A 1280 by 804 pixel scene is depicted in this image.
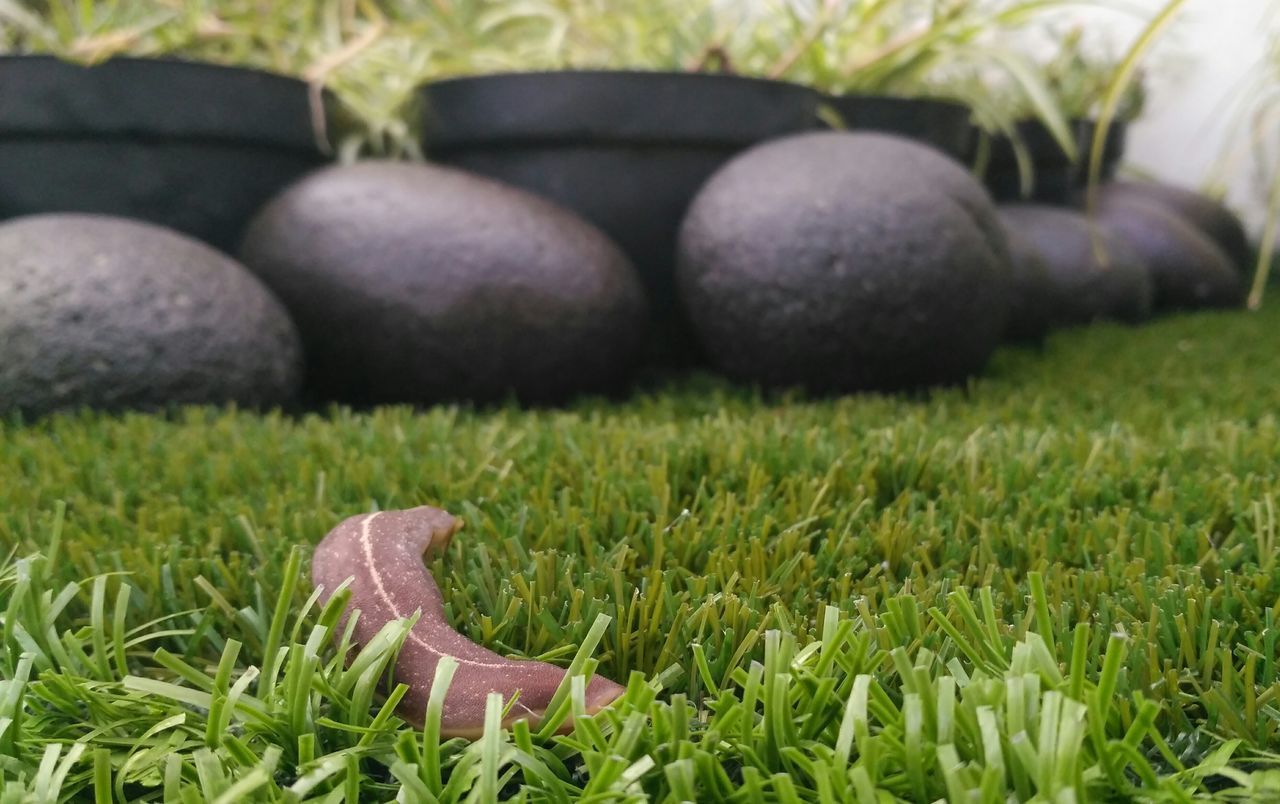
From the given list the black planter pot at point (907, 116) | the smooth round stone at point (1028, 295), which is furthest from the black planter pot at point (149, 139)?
the smooth round stone at point (1028, 295)

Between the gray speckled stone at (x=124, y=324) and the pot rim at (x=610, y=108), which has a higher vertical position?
the pot rim at (x=610, y=108)

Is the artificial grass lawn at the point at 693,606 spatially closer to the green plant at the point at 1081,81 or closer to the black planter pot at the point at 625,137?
the black planter pot at the point at 625,137

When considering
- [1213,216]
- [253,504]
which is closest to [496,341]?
[253,504]

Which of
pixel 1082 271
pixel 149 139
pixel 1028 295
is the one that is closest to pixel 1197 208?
pixel 1082 271

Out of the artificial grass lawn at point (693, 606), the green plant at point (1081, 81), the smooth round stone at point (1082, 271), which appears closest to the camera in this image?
the artificial grass lawn at point (693, 606)

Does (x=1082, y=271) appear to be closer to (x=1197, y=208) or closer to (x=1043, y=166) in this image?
(x=1043, y=166)

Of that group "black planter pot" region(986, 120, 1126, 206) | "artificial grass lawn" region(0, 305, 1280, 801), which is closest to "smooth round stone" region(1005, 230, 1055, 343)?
"black planter pot" region(986, 120, 1126, 206)

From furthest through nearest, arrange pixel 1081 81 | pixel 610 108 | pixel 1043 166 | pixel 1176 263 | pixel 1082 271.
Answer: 1. pixel 1081 81
2. pixel 1043 166
3. pixel 1176 263
4. pixel 1082 271
5. pixel 610 108
